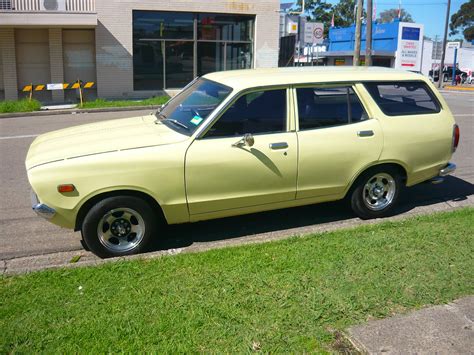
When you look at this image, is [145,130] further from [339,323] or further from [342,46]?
[342,46]

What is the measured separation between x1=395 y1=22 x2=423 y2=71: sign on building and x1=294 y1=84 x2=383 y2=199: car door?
40.3m

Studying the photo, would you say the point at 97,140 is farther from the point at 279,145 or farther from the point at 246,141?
the point at 279,145

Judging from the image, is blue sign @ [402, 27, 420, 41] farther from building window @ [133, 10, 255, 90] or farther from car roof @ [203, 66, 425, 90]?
car roof @ [203, 66, 425, 90]

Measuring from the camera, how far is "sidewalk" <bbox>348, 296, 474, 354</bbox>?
125 inches

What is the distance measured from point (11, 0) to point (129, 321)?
718 inches

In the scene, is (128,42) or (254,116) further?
(128,42)

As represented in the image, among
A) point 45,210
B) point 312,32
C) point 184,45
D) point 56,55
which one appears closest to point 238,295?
point 45,210

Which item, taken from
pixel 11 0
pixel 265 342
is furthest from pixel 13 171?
pixel 11 0

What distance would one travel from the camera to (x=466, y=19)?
286 feet

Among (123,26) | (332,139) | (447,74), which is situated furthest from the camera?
(447,74)

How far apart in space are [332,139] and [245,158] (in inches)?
40.4

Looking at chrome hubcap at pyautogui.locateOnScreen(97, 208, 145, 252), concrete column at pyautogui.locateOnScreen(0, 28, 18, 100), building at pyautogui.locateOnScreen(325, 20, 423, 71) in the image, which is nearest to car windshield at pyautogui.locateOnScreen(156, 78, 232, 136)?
chrome hubcap at pyautogui.locateOnScreen(97, 208, 145, 252)

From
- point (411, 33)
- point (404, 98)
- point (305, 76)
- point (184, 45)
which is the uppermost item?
point (411, 33)

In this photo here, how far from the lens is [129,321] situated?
3.44 metres
